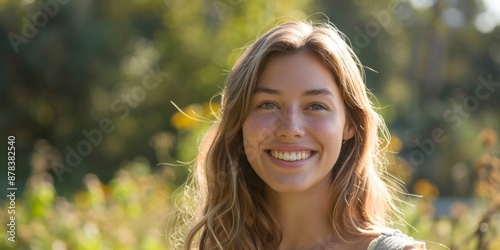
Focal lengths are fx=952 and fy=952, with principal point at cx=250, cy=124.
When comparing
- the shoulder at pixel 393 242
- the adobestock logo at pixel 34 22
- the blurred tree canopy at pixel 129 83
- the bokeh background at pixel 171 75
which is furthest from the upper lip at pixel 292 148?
the adobestock logo at pixel 34 22

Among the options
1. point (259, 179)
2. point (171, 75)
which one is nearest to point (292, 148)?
point (259, 179)

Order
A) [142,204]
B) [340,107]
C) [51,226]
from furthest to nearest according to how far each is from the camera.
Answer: [142,204] → [51,226] → [340,107]

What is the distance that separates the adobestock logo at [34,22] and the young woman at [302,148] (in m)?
13.1

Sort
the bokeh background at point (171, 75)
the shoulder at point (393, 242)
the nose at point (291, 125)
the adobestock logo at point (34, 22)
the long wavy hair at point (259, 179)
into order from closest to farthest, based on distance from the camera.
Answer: the shoulder at point (393, 242)
the nose at point (291, 125)
the long wavy hair at point (259, 179)
the bokeh background at point (171, 75)
the adobestock logo at point (34, 22)

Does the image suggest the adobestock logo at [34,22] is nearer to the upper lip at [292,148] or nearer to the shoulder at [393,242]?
the upper lip at [292,148]

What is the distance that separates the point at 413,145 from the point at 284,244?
15.2m

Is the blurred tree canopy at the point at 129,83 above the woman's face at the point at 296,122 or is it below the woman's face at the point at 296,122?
above

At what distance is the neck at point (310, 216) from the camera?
9.86 ft

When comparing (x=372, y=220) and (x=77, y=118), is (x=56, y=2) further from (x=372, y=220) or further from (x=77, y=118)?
(x=372, y=220)

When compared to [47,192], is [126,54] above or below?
above

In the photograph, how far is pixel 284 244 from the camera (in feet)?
10.2

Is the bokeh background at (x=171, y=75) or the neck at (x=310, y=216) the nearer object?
the neck at (x=310, y=216)

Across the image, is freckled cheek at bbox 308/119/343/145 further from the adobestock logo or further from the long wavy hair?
the adobestock logo

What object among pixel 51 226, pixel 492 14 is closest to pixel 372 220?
pixel 51 226
